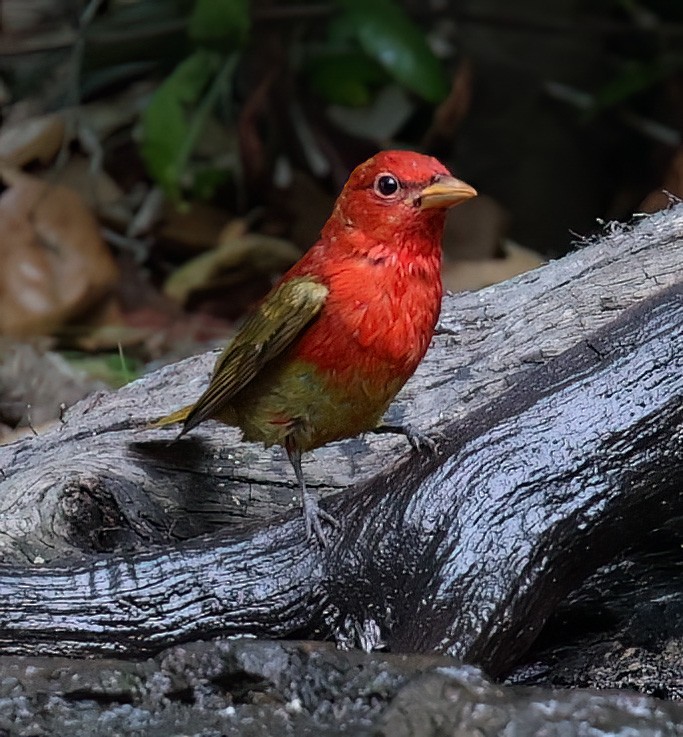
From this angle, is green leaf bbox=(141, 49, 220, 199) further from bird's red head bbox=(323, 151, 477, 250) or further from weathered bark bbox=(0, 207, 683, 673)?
bird's red head bbox=(323, 151, 477, 250)

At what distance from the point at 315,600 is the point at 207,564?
25cm

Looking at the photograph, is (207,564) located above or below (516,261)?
below

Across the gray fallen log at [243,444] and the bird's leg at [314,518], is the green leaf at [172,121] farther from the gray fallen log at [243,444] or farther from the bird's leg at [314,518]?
the bird's leg at [314,518]

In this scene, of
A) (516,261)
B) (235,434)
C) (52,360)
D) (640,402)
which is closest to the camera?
(640,402)

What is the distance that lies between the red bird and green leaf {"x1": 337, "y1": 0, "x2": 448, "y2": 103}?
2.57 metres

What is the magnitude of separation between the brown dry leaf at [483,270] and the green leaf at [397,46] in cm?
77

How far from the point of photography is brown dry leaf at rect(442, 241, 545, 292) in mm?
5211

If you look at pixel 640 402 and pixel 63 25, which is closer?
pixel 640 402

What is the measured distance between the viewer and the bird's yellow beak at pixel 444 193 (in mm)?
2621

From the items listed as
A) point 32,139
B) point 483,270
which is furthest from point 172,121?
point 483,270

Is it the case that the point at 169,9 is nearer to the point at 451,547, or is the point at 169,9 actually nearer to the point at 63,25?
the point at 63,25

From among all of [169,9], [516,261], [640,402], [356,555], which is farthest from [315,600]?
[169,9]

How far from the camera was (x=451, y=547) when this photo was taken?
8.35ft

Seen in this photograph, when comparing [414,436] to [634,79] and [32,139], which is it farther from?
[634,79]
